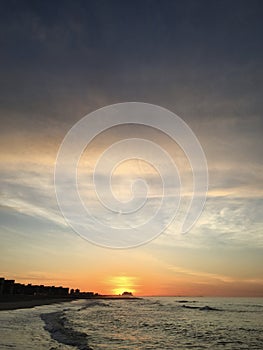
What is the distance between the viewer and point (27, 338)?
2048 cm

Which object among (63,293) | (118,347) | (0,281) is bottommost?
(118,347)

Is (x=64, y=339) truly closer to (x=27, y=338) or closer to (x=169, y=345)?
(x=27, y=338)

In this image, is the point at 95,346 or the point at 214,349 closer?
the point at 95,346

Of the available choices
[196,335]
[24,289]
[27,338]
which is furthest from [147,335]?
[24,289]

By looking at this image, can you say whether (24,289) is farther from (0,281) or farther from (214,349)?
(214,349)

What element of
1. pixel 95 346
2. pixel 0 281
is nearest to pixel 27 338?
pixel 95 346

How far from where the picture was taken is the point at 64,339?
21.6 metres

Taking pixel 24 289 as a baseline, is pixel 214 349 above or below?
below

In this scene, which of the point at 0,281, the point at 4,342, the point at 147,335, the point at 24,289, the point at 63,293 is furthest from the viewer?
the point at 63,293

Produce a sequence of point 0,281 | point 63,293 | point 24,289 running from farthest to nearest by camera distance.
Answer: point 63,293, point 24,289, point 0,281

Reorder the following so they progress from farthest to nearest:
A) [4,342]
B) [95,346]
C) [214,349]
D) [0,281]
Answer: [0,281], [214,349], [95,346], [4,342]

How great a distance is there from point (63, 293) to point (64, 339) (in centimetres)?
12460

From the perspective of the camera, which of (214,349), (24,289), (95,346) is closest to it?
(95,346)

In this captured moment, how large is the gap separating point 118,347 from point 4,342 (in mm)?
6298
